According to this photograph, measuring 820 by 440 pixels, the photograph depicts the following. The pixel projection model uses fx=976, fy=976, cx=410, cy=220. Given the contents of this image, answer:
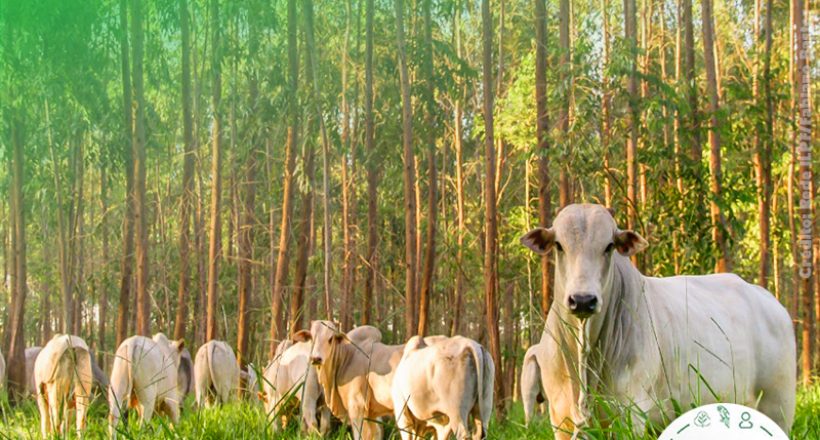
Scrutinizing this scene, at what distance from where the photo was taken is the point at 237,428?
4.58m

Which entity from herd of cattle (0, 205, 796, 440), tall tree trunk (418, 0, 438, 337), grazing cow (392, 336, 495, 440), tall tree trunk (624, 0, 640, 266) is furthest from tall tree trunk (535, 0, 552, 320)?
herd of cattle (0, 205, 796, 440)

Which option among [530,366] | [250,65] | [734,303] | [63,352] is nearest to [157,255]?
[250,65]

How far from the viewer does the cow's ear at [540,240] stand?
3.83 metres

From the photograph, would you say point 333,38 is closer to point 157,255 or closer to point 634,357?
point 157,255

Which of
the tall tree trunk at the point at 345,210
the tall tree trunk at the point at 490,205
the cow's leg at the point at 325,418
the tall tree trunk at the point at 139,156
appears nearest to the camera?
the cow's leg at the point at 325,418

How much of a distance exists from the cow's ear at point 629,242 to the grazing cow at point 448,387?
3803mm

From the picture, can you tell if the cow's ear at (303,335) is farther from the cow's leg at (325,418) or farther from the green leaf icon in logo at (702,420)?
the green leaf icon in logo at (702,420)

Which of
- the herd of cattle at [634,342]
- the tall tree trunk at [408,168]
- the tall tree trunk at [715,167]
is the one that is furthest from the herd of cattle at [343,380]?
the tall tree trunk at [715,167]

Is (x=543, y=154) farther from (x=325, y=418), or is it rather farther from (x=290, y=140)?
(x=290, y=140)

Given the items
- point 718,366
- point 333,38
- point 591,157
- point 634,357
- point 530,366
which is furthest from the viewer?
point 333,38

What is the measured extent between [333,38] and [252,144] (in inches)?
83.3

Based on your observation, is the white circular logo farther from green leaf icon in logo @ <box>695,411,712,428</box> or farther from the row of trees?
the row of trees

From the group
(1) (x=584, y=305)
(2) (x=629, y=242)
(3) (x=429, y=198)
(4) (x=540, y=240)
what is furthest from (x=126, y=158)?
(1) (x=584, y=305)

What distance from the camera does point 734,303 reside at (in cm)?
464
